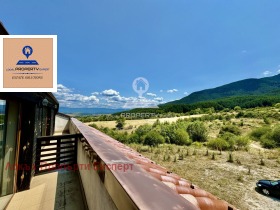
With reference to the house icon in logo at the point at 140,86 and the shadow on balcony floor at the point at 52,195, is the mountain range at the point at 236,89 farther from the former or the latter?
the shadow on balcony floor at the point at 52,195

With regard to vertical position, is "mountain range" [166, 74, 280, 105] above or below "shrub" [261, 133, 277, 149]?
above

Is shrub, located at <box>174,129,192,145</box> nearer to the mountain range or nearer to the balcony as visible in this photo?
the balcony

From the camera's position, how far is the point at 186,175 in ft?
27.6

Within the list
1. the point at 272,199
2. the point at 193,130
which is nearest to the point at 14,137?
the point at 272,199

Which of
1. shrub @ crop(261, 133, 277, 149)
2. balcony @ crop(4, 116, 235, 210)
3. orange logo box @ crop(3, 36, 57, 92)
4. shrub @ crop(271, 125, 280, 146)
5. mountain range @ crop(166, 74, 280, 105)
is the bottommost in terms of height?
shrub @ crop(261, 133, 277, 149)

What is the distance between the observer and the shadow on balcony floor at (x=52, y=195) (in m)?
2.65

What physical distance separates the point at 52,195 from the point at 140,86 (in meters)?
7.40

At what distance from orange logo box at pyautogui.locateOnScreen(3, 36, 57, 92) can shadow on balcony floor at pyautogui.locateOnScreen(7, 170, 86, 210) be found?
6.49ft

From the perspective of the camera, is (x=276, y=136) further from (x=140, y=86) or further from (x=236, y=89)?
(x=236, y=89)

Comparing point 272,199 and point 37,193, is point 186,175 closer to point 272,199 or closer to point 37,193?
point 272,199

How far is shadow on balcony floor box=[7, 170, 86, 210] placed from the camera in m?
2.65

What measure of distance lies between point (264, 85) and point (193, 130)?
184874 millimetres

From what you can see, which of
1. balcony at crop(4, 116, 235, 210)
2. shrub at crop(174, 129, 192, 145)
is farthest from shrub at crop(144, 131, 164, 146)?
balcony at crop(4, 116, 235, 210)

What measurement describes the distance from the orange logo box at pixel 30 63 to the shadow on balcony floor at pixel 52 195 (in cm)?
198
